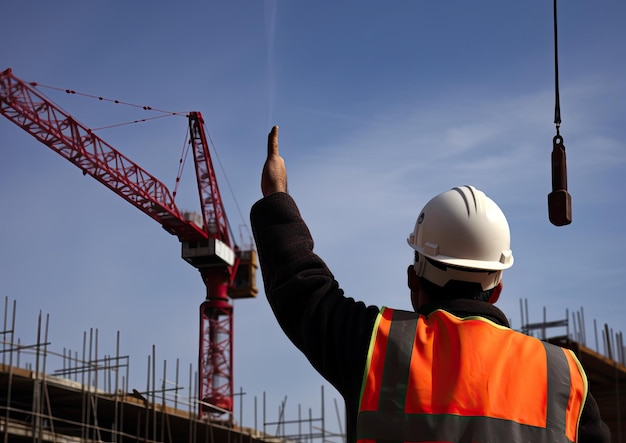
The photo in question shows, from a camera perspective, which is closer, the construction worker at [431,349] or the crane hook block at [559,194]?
the construction worker at [431,349]

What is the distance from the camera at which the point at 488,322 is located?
8.31 ft

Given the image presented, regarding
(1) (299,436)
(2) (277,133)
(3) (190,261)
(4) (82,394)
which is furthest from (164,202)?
(2) (277,133)

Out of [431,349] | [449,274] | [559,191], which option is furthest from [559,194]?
[431,349]

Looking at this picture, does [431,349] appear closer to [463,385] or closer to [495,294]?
[463,385]

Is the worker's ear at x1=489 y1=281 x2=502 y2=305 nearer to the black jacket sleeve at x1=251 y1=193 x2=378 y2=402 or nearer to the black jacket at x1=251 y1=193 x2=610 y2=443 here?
the black jacket at x1=251 y1=193 x2=610 y2=443

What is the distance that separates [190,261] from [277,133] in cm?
4972

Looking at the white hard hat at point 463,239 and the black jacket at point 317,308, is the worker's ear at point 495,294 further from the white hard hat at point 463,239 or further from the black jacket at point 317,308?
the black jacket at point 317,308

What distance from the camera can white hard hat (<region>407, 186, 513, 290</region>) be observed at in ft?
8.95

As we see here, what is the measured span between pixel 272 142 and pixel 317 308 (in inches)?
22.9

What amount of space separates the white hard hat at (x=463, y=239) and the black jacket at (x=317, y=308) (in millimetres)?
105

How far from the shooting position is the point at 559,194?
14.3ft

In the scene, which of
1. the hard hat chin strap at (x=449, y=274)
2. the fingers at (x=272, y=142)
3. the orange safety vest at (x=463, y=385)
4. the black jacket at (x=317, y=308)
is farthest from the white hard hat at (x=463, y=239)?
the fingers at (x=272, y=142)

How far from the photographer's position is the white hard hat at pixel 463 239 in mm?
2727

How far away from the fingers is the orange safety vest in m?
0.60
